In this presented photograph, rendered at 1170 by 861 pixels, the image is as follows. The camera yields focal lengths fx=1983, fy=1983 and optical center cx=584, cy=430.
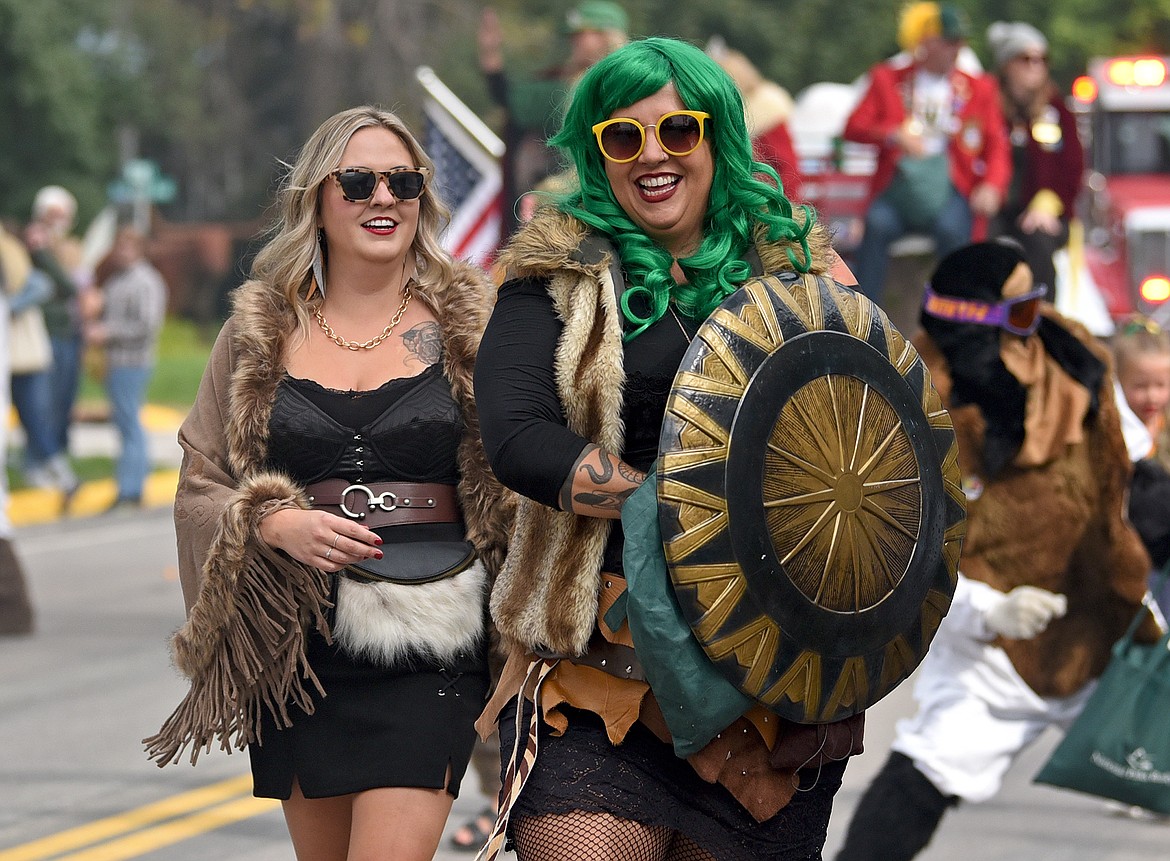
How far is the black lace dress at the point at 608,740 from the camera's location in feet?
10.4

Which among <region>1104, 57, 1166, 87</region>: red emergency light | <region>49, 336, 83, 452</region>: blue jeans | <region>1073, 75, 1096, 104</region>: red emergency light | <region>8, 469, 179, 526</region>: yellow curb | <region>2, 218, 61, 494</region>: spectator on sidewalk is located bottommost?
<region>8, 469, 179, 526</region>: yellow curb

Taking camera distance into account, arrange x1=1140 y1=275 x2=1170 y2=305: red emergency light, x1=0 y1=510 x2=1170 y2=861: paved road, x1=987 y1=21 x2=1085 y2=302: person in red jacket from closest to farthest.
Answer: x1=0 y1=510 x2=1170 y2=861: paved road, x1=987 y1=21 x2=1085 y2=302: person in red jacket, x1=1140 y1=275 x2=1170 y2=305: red emergency light

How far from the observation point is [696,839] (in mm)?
3236

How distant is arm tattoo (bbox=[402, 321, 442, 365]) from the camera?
4.10m

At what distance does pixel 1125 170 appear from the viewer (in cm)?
1680

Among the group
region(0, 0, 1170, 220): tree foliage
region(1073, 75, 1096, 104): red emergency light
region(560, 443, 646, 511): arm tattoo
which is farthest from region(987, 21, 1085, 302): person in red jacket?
region(0, 0, 1170, 220): tree foliage

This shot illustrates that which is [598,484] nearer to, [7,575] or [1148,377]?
[1148,377]

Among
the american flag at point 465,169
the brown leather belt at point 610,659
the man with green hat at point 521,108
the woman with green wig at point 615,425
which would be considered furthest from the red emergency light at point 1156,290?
the brown leather belt at point 610,659

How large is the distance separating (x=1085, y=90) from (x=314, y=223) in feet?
43.6

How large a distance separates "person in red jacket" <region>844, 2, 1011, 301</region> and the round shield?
7596 mm

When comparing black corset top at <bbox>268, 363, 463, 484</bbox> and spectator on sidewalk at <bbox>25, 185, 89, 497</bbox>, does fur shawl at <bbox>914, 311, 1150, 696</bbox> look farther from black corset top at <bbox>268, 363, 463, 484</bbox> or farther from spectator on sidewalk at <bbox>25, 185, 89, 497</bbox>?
spectator on sidewalk at <bbox>25, 185, 89, 497</bbox>

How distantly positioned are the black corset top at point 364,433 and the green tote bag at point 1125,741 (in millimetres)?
1799

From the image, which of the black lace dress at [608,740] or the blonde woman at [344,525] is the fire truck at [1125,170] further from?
the black lace dress at [608,740]

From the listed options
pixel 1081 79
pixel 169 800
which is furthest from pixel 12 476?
pixel 169 800
